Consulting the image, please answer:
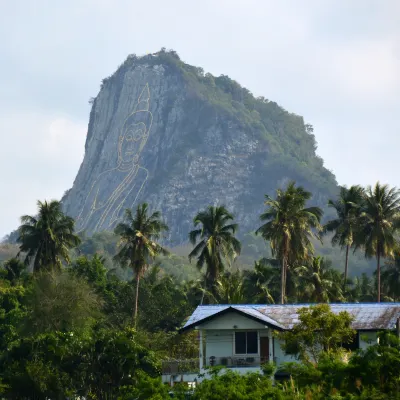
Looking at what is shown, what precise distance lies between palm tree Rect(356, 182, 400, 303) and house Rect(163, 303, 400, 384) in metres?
27.2

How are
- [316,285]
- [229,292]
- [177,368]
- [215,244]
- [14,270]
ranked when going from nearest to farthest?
[177,368], [229,292], [316,285], [215,244], [14,270]

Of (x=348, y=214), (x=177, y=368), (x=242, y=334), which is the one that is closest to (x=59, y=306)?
(x=177, y=368)

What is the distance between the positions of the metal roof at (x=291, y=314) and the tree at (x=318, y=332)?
4.69m

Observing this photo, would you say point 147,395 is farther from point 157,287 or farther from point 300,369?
point 157,287

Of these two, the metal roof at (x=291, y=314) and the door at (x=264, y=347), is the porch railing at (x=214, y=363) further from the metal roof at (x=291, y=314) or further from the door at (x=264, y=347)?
the metal roof at (x=291, y=314)

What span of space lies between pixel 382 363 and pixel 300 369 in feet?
25.4

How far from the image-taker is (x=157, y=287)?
107 m

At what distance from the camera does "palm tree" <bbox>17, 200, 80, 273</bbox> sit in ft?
297

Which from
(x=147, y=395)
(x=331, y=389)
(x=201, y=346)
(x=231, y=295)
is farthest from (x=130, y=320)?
(x=331, y=389)

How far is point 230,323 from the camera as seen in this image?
6197cm

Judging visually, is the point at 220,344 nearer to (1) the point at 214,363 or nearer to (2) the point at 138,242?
(1) the point at 214,363

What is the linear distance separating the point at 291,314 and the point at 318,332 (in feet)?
27.1

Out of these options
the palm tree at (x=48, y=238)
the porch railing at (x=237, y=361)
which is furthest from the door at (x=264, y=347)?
the palm tree at (x=48, y=238)

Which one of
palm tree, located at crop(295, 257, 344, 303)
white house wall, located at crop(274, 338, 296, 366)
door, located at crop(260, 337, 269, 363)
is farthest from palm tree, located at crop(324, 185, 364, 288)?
white house wall, located at crop(274, 338, 296, 366)
